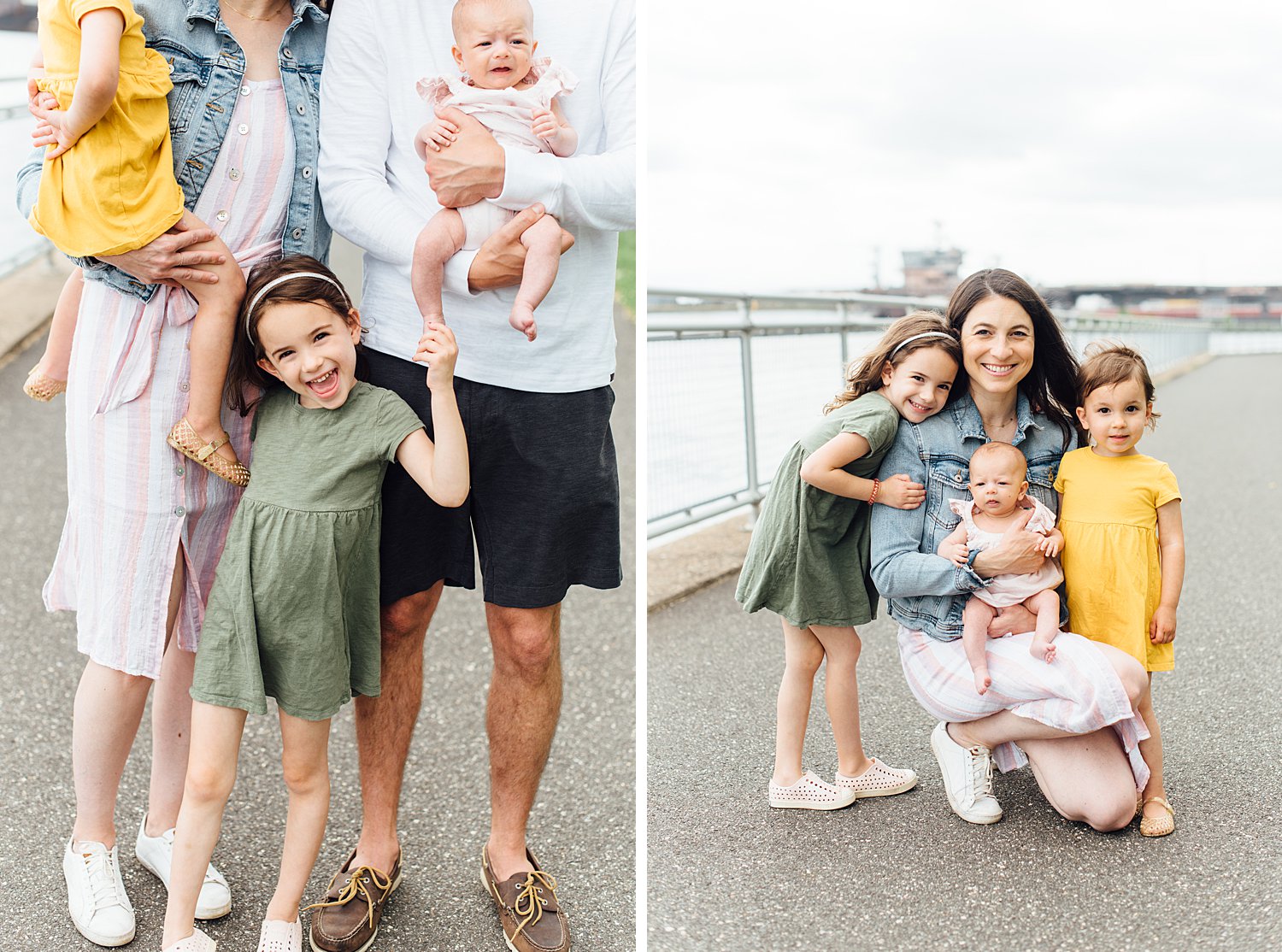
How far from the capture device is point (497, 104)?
7.66 feet

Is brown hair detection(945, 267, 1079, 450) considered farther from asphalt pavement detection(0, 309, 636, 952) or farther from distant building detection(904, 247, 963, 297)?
distant building detection(904, 247, 963, 297)

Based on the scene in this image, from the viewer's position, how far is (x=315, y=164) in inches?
95.7

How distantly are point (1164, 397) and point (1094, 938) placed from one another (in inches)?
589

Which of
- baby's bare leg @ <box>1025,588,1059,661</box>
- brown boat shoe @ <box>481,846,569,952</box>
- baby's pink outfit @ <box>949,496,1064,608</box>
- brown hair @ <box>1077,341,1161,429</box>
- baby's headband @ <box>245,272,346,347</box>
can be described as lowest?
brown boat shoe @ <box>481,846,569,952</box>

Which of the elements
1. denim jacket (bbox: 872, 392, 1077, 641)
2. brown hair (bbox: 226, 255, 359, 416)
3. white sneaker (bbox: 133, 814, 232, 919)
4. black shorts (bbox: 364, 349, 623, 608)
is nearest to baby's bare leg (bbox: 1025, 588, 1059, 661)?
denim jacket (bbox: 872, 392, 1077, 641)

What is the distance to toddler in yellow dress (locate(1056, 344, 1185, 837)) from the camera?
2.88 m

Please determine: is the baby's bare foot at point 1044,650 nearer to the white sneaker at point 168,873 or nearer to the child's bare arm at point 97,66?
the white sneaker at point 168,873

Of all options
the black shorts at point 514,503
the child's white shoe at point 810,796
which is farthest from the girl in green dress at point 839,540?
the black shorts at point 514,503

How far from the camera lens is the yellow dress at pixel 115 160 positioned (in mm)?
2188

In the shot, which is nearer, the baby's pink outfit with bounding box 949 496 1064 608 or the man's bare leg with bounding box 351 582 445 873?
the man's bare leg with bounding box 351 582 445 873

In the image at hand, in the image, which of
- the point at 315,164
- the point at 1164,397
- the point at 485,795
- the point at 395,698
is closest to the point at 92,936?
the point at 395,698

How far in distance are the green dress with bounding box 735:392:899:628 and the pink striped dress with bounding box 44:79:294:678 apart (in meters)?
1.33

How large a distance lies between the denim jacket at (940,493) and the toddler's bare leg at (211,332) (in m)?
1.59

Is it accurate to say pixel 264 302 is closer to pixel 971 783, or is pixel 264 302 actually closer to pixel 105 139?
pixel 105 139
